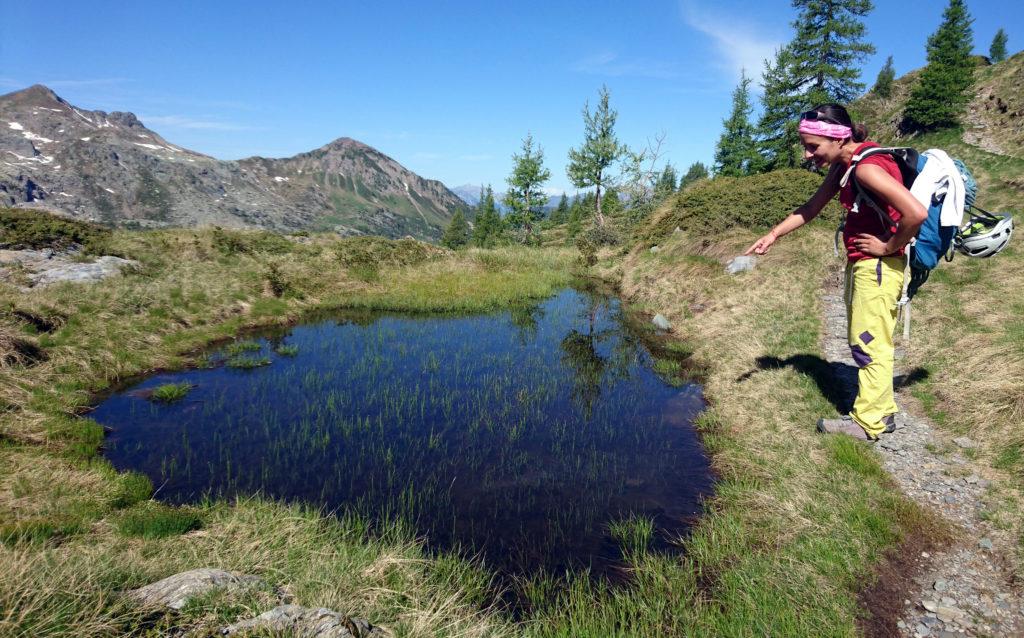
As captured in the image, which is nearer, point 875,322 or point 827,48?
point 875,322

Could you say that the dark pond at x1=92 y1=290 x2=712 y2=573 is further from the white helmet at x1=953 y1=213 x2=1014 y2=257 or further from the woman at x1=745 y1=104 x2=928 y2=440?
the white helmet at x1=953 y1=213 x2=1014 y2=257

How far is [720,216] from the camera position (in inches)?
872

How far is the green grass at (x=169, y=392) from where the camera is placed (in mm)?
9086

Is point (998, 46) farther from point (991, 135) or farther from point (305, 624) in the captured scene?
point (305, 624)

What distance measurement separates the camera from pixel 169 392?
918cm

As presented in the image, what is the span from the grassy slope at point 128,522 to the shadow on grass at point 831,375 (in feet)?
20.6

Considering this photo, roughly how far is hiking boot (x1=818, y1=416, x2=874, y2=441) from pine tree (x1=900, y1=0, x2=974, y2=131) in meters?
42.2

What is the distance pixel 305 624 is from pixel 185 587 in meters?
0.87

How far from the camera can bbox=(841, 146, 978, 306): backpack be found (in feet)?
15.5

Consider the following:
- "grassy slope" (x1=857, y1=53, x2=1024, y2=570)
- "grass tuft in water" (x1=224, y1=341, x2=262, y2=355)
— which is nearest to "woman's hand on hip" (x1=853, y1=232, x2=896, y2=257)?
"grassy slope" (x1=857, y1=53, x2=1024, y2=570)

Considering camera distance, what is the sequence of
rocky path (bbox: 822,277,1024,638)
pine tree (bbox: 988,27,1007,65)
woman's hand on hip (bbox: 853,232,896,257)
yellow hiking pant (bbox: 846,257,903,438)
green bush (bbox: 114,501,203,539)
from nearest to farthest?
1. rocky path (bbox: 822,277,1024,638)
2. green bush (bbox: 114,501,203,539)
3. woman's hand on hip (bbox: 853,232,896,257)
4. yellow hiking pant (bbox: 846,257,903,438)
5. pine tree (bbox: 988,27,1007,65)

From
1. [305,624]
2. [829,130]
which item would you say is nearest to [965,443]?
[829,130]

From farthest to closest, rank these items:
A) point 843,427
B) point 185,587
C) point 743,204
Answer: point 743,204 → point 843,427 → point 185,587

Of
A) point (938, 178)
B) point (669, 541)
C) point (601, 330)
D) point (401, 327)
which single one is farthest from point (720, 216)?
point (669, 541)
